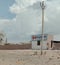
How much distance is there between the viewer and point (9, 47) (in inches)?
3767

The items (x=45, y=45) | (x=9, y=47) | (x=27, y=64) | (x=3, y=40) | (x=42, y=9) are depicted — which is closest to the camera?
(x=27, y=64)

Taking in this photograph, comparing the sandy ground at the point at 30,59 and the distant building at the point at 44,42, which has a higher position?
the distant building at the point at 44,42

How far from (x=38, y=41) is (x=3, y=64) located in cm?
6342

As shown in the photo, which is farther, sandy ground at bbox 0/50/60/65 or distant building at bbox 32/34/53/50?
distant building at bbox 32/34/53/50

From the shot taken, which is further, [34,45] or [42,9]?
[34,45]

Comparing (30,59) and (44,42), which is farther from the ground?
(44,42)

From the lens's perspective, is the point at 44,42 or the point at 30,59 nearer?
the point at 30,59

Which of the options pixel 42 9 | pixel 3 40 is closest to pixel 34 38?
pixel 42 9

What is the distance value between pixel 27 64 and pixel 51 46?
64.6 m

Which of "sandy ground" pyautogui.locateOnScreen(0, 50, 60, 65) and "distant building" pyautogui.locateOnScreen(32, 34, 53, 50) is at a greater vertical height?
"distant building" pyautogui.locateOnScreen(32, 34, 53, 50)

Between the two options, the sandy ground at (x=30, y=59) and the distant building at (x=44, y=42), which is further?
the distant building at (x=44, y=42)

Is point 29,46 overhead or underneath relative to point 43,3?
underneath

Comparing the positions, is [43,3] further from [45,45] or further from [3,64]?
[45,45]

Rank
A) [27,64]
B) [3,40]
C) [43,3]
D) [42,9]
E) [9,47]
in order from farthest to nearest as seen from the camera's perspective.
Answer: [3,40] → [9,47] → [42,9] → [43,3] → [27,64]
